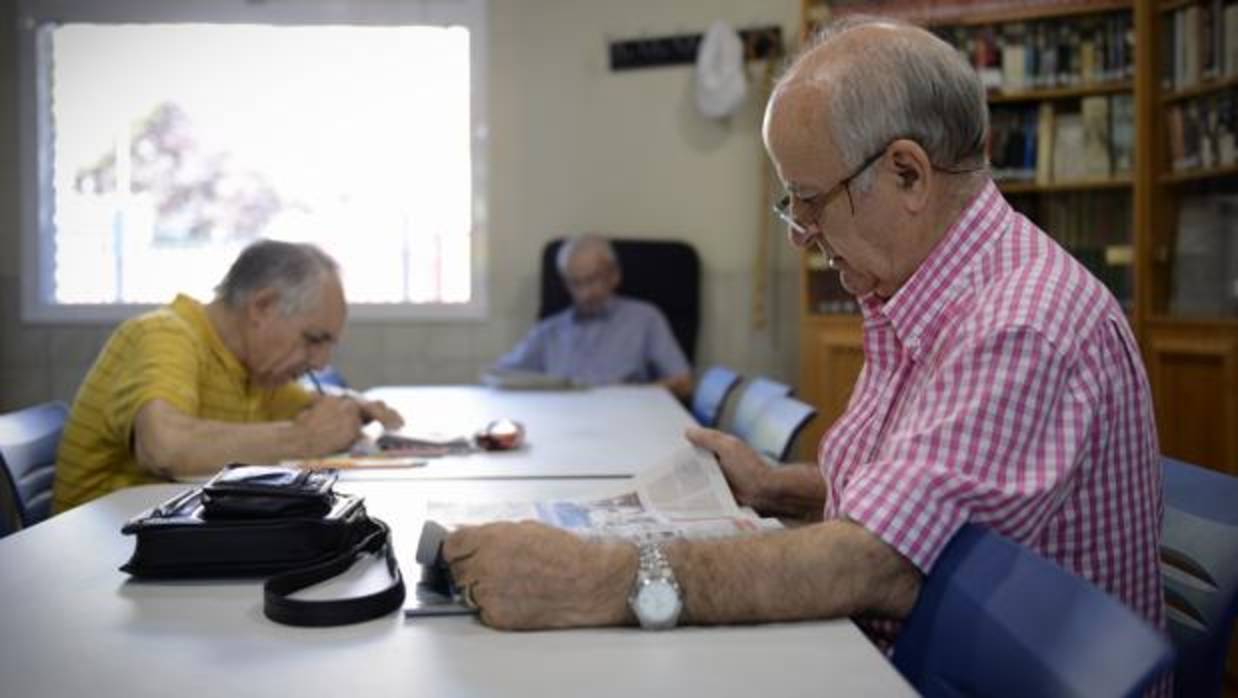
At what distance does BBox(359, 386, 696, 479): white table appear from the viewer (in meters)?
1.83

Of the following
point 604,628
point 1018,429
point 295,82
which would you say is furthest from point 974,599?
point 295,82

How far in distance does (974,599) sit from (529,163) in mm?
4010

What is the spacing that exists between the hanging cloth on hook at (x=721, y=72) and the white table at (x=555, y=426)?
165cm

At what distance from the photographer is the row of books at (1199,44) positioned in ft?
9.96

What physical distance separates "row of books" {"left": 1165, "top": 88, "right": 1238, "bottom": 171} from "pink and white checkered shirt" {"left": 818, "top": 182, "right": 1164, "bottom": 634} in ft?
7.72

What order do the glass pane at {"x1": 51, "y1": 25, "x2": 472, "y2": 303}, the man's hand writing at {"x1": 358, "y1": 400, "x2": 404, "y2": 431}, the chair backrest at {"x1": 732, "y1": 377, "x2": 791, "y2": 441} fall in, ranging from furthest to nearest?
the glass pane at {"x1": 51, "y1": 25, "x2": 472, "y2": 303}, the chair backrest at {"x1": 732, "y1": 377, "x2": 791, "y2": 441}, the man's hand writing at {"x1": 358, "y1": 400, "x2": 404, "y2": 431}

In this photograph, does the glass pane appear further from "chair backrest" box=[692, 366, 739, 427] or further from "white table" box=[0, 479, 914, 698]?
"white table" box=[0, 479, 914, 698]

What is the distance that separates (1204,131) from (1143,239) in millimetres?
365

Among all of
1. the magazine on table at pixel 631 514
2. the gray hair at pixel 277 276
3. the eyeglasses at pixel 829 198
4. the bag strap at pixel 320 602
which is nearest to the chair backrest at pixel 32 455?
the gray hair at pixel 277 276

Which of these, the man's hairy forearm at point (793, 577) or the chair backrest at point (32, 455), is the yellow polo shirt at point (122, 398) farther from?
the man's hairy forearm at point (793, 577)

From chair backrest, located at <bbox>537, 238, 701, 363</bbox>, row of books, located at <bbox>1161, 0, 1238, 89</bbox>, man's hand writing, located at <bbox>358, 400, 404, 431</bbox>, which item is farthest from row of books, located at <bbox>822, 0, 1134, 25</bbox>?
man's hand writing, located at <bbox>358, 400, 404, 431</bbox>

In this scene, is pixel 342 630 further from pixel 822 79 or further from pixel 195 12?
pixel 195 12

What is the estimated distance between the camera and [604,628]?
0.94 meters

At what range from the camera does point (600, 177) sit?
4719 millimetres
